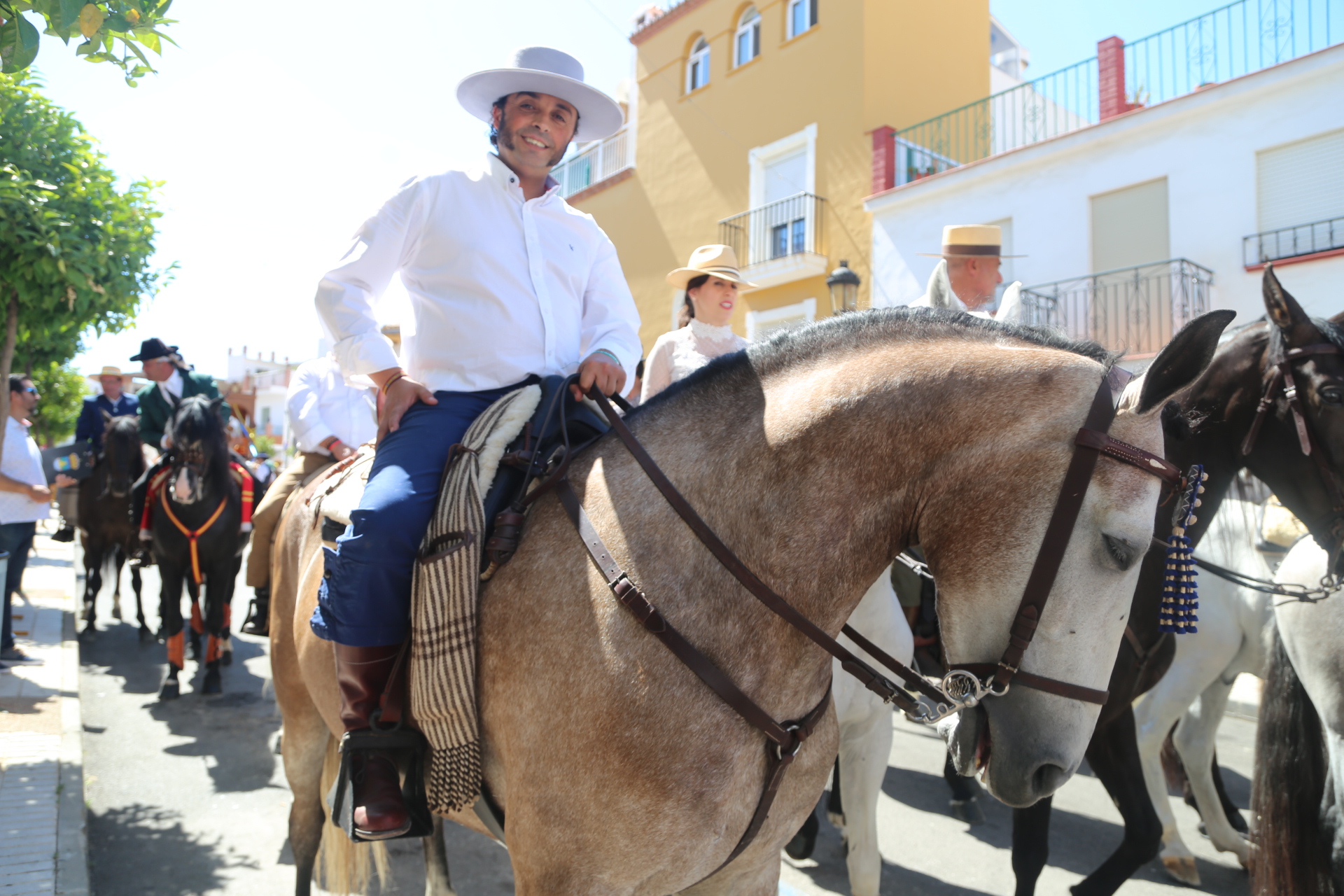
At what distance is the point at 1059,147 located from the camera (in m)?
11.9

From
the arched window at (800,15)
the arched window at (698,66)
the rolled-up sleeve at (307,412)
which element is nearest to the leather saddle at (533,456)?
the rolled-up sleeve at (307,412)

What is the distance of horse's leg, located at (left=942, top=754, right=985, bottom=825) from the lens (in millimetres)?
4636

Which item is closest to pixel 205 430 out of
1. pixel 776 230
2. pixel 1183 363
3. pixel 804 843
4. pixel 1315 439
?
pixel 804 843

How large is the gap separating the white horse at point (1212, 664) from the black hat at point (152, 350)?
8290 mm

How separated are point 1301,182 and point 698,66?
39.5 ft

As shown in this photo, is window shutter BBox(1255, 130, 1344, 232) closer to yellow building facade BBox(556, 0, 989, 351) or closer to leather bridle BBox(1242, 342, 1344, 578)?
yellow building facade BBox(556, 0, 989, 351)

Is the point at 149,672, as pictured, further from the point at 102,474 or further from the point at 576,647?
the point at 576,647

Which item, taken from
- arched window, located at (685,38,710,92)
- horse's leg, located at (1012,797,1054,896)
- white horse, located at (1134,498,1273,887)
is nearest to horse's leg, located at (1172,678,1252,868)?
white horse, located at (1134,498,1273,887)

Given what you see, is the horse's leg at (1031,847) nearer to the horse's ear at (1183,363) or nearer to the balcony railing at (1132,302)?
the horse's ear at (1183,363)

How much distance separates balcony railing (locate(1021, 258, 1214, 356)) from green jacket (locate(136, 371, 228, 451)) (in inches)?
362

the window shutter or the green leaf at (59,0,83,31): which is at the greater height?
the window shutter

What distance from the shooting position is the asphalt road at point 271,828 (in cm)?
380

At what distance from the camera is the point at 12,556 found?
7.27 m

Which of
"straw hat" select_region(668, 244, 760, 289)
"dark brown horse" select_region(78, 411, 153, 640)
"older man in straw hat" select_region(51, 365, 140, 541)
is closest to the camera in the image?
"straw hat" select_region(668, 244, 760, 289)
